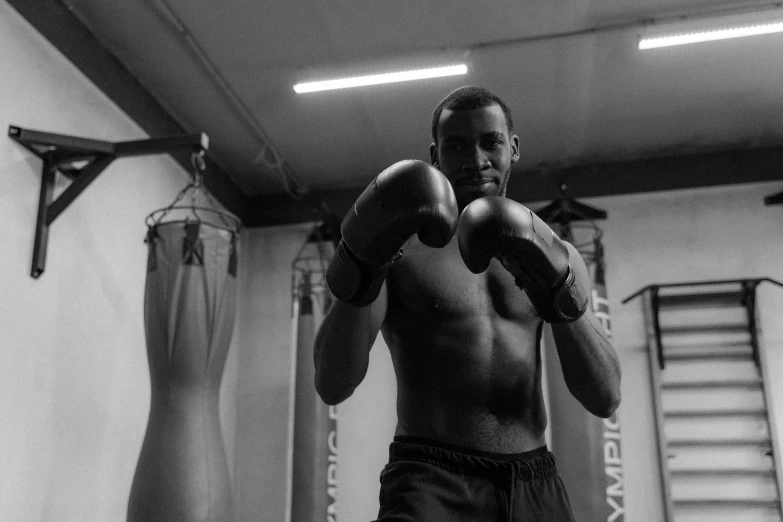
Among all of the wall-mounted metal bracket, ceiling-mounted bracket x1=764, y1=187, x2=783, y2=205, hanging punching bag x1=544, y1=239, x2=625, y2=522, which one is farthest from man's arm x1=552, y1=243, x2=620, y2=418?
ceiling-mounted bracket x1=764, y1=187, x2=783, y2=205

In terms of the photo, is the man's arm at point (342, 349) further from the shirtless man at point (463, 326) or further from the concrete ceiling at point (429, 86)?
the concrete ceiling at point (429, 86)

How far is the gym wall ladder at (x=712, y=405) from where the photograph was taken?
432cm

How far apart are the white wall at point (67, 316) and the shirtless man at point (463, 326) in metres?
1.99

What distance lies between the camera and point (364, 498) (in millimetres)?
4770

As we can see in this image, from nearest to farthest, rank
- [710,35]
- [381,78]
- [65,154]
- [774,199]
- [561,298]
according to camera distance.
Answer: [561,298] < [65,154] < [710,35] < [381,78] < [774,199]

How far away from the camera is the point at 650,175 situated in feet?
16.6

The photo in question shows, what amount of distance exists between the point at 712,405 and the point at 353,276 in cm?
397

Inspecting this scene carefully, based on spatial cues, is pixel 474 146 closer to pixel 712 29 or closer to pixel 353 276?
pixel 353 276

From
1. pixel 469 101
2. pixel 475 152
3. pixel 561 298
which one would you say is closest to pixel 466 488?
pixel 561 298

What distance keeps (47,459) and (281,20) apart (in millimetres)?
2223

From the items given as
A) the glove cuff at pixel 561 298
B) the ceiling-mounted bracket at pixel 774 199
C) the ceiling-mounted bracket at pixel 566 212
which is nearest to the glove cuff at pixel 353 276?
the glove cuff at pixel 561 298

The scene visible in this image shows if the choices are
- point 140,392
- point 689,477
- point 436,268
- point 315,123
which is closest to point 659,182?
point 689,477

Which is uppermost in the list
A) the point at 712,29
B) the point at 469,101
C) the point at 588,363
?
the point at 712,29

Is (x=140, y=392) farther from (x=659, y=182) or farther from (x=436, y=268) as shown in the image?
(x=659, y=182)
